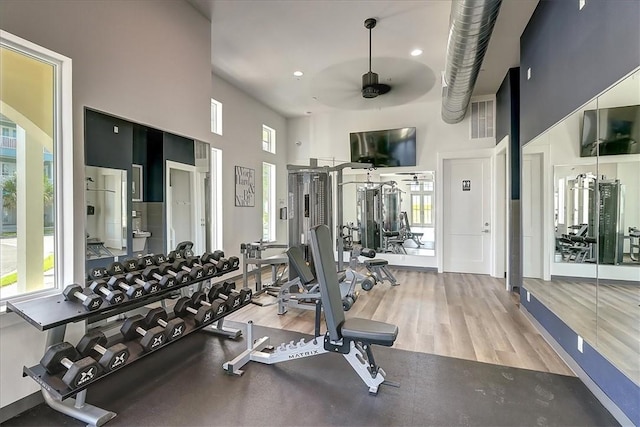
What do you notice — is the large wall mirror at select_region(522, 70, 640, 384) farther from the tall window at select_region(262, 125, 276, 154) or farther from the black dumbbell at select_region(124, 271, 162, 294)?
the tall window at select_region(262, 125, 276, 154)

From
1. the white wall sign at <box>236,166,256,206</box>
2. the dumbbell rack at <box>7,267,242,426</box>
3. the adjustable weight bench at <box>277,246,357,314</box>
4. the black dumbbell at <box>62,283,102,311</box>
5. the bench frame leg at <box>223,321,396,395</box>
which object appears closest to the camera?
the dumbbell rack at <box>7,267,242,426</box>

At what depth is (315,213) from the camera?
4.71m

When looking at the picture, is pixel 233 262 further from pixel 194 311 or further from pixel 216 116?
pixel 216 116

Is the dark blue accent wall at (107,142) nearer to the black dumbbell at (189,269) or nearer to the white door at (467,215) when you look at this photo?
the black dumbbell at (189,269)

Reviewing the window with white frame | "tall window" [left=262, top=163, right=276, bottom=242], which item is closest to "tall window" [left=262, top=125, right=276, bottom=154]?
"tall window" [left=262, top=163, right=276, bottom=242]

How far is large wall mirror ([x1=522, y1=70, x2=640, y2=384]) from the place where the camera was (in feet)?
6.64

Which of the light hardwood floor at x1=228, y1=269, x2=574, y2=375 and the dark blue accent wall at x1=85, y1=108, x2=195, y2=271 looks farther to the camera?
the light hardwood floor at x1=228, y1=269, x2=574, y2=375

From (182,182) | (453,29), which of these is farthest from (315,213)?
(453,29)

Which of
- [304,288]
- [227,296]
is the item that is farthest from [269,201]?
[227,296]

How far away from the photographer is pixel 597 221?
2.41 m

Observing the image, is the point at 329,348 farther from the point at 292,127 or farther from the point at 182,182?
the point at 292,127

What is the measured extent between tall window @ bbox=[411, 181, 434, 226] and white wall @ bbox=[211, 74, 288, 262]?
127 inches

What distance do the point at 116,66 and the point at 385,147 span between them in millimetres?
5132

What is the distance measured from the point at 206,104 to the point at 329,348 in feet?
10.7
